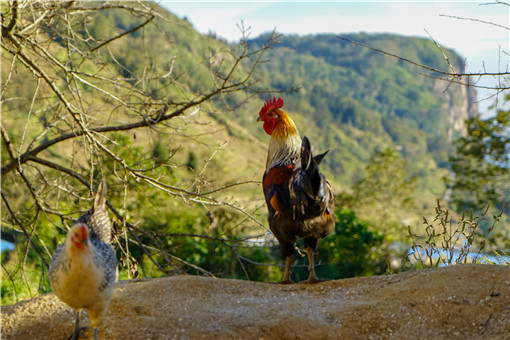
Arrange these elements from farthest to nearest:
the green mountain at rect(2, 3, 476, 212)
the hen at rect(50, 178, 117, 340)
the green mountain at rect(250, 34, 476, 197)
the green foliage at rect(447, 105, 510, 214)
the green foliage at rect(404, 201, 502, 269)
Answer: the green mountain at rect(250, 34, 476, 197), the green mountain at rect(2, 3, 476, 212), the green foliage at rect(447, 105, 510, 214), the green foliage at rect(404, 201, 502, 269), the hen at rect(50, 178, 117, 340)

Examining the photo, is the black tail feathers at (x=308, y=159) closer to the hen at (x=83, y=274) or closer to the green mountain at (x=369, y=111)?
the hen at (x=83, y=274)

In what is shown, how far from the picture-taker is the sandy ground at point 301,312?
3.92 metres

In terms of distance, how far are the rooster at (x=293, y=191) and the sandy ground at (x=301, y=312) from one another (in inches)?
27.7

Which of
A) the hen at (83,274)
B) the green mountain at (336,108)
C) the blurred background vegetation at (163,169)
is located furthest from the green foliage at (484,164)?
the hen at (83,274)

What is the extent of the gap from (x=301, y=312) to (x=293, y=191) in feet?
4.29

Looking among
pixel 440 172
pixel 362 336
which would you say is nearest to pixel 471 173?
pixel 362 336

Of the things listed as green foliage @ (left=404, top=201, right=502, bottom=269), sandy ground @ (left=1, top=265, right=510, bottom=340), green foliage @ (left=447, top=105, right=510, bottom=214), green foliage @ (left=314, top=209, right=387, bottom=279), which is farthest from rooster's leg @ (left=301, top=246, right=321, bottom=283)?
green foliage @ (left=447, top=105, right=510, bottom=214)

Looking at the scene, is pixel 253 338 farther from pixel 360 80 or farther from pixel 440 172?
pixel 360 80

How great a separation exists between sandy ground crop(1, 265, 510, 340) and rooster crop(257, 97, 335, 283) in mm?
705

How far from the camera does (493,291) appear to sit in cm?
429

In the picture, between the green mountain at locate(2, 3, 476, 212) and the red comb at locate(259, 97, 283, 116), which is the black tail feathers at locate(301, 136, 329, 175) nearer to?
the red comb at locate(259, 97, 283, 116)

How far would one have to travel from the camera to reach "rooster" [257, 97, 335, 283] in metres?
5.09

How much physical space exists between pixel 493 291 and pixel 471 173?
563 inches

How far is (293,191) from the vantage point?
5184mm
